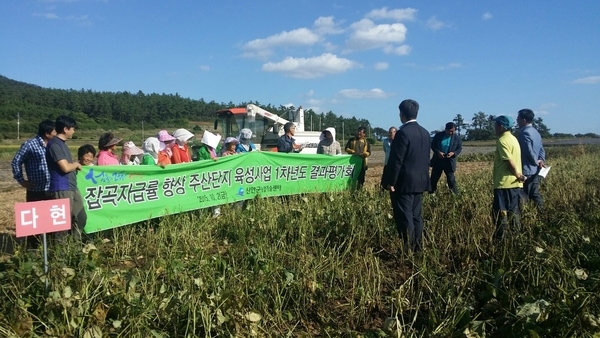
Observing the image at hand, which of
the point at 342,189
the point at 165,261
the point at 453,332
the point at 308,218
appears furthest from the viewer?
the point at 342,189

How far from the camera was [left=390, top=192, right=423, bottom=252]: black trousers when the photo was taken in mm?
5000

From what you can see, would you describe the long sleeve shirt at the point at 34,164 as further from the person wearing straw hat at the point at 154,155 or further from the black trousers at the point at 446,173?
the black trousers at the point at 446,173

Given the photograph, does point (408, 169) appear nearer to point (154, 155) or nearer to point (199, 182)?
point (199, 182)

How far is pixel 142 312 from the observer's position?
3217mm

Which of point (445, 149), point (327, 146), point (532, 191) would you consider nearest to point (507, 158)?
point (532, 191)

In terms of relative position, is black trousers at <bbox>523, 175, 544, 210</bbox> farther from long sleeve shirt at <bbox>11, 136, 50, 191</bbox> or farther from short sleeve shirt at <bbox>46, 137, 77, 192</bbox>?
long sleeve shirt at <bbox>11, 136, 50, 191</bbox>

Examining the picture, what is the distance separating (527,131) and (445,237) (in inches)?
91.7

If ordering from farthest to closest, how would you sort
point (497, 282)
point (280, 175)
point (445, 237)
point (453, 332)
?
1. point (280, 175)
2. point (445, 237)
3. point (497, 282)
4. point (453, 332)

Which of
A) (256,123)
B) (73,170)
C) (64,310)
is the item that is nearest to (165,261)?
(64,310)

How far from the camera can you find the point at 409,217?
16.5 feet

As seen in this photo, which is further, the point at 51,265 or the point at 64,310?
the point at 51,265

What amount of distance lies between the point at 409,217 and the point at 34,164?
397cm

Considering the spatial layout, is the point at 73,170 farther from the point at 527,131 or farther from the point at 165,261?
the point at 527,131

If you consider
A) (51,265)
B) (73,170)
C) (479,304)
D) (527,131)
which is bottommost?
(479,304)
